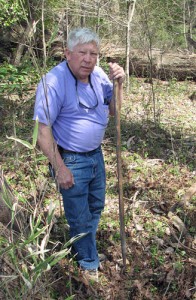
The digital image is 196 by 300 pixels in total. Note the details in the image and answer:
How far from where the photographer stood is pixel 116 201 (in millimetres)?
4340

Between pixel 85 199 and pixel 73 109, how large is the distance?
75cm

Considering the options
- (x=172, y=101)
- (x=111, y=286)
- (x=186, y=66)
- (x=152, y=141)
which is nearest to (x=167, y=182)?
(x=152, y=141)

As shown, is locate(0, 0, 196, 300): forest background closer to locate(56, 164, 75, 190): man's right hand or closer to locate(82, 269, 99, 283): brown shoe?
locate(82, 269, 99, 283): brown shoe

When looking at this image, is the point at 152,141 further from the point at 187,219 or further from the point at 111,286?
the point at 111,286

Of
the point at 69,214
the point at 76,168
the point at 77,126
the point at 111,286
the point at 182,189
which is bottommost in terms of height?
the point at 111,286

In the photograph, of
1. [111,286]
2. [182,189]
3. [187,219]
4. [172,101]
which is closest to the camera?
[111,286]

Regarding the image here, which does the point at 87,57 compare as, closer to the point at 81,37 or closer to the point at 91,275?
the point at 81,37

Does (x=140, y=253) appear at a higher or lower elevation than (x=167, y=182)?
lower

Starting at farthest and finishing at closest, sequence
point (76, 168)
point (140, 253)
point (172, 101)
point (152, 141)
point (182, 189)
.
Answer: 1. point (172, 101)
2. point (152, 141)
3. point (182, 189)
4. point (140, 253)
5. point (76, 168)

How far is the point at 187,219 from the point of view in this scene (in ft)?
12.8

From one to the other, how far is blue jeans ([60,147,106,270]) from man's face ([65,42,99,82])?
2.03 feet

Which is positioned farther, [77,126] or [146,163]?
[146,163]

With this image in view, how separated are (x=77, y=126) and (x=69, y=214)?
2.42ft

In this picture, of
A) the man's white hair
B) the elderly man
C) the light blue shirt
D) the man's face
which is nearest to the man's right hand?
the elderly man
